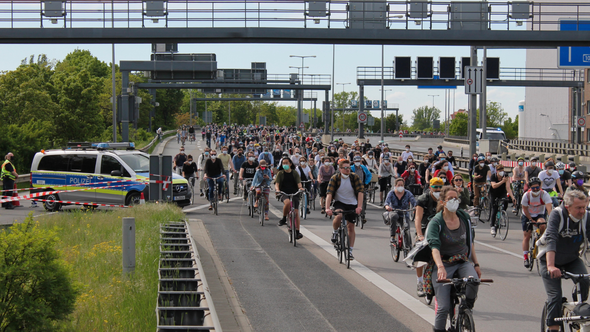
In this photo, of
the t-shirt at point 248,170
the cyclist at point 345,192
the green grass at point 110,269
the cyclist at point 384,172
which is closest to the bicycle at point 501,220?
the cyclist at point 345,192

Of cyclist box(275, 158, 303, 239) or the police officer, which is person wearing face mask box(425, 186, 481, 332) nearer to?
cyclist box(275, 158, 303, 239)

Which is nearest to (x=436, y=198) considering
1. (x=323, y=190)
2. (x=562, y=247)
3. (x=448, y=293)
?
(x=562, y=247)

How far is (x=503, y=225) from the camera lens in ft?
50.9

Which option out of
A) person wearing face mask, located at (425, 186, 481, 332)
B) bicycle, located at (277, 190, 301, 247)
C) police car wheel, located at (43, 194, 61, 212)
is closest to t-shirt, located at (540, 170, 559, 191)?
bicycle, located at (277, 190, 301, 247)

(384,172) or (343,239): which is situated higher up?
(384,172)

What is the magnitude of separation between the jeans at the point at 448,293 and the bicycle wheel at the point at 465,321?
0.17 meters

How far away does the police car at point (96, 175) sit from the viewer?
63.1ft

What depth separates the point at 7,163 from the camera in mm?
21922

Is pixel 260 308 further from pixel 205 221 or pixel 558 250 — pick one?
pixel 205 221

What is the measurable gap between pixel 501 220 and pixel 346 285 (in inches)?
274

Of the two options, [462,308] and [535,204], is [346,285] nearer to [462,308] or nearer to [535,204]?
[535,204]

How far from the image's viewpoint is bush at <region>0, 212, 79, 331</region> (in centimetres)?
537

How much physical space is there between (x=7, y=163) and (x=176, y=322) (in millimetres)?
18064

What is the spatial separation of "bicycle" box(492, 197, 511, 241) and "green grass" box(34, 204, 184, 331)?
287 inches
